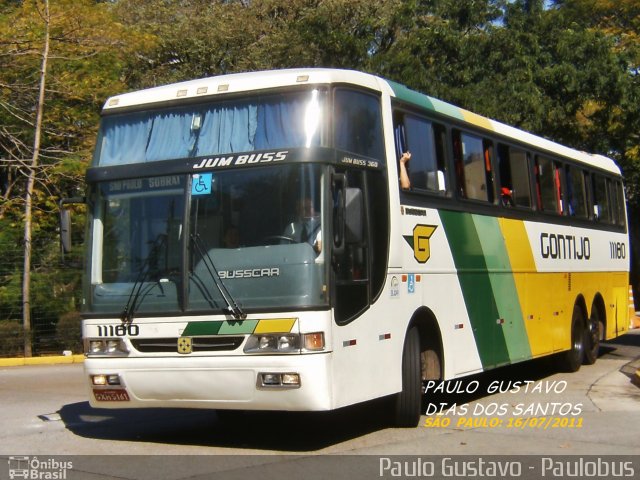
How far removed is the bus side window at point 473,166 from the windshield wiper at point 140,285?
4.14 meters

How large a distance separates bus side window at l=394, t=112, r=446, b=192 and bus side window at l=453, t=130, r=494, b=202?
0.44m

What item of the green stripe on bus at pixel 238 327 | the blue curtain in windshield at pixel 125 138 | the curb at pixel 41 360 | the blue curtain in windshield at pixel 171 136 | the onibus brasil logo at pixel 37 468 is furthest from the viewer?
the curb at pixel 41 360

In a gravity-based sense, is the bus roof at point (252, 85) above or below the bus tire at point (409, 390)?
above

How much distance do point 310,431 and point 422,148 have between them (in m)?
3.40

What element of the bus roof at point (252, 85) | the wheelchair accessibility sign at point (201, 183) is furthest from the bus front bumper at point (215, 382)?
the bus roof at point (252, 85)

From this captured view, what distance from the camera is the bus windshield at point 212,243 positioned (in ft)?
27.6

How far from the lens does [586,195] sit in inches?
654

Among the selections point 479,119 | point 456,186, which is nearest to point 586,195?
point 479,119

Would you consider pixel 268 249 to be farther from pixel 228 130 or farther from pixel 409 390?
pixel 409 390

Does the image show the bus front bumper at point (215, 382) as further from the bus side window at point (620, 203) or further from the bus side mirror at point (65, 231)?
the bus side window at point (620, 203)

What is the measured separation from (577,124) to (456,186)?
14292 millimetres

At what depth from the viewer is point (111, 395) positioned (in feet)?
29.8

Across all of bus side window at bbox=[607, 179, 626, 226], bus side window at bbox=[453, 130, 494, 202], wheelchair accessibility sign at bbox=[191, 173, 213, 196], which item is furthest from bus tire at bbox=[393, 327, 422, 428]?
bus side window at bbox=[607, 179, 626, 226]

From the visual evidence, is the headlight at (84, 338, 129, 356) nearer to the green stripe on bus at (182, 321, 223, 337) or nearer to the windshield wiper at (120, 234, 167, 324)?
the windshield wiper at (120, 234, 167, 324)
